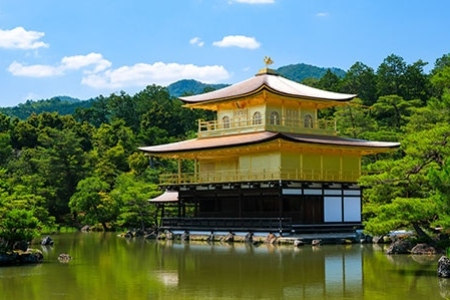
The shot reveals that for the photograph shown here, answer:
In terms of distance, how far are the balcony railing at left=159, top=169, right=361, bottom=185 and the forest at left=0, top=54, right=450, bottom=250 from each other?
1.64 meters

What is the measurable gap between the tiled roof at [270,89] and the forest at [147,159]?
4.82 metres

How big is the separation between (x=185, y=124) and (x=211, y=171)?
125 feet

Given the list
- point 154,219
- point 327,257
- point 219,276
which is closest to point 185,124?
point 154,219

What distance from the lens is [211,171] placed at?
40.3 metres

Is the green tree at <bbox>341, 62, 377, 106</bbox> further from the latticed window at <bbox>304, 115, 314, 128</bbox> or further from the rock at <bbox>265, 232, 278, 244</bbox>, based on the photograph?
the rock at <bbox>265, 232, 278, 244</bbox>

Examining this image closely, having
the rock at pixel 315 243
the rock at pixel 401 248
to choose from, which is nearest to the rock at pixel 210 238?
the rock at pixel 315 243

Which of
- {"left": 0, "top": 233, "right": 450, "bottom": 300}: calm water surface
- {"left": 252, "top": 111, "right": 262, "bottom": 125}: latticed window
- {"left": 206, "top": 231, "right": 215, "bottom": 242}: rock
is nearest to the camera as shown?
{"left": 0, "top": 233, "right": 450, "bottom": 300}: calm water surface

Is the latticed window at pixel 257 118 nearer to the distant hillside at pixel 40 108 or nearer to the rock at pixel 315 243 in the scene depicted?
the rock at pixel 315 243

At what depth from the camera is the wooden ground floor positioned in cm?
3384

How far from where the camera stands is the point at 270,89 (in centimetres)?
3634

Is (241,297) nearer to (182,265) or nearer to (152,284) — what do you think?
(152,284)

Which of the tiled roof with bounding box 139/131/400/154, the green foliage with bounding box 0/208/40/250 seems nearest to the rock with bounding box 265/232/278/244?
the tiled roof with bounding box 139/131/400/154

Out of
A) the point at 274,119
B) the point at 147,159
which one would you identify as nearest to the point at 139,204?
the point at 274,119

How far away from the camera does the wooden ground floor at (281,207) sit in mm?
33844
